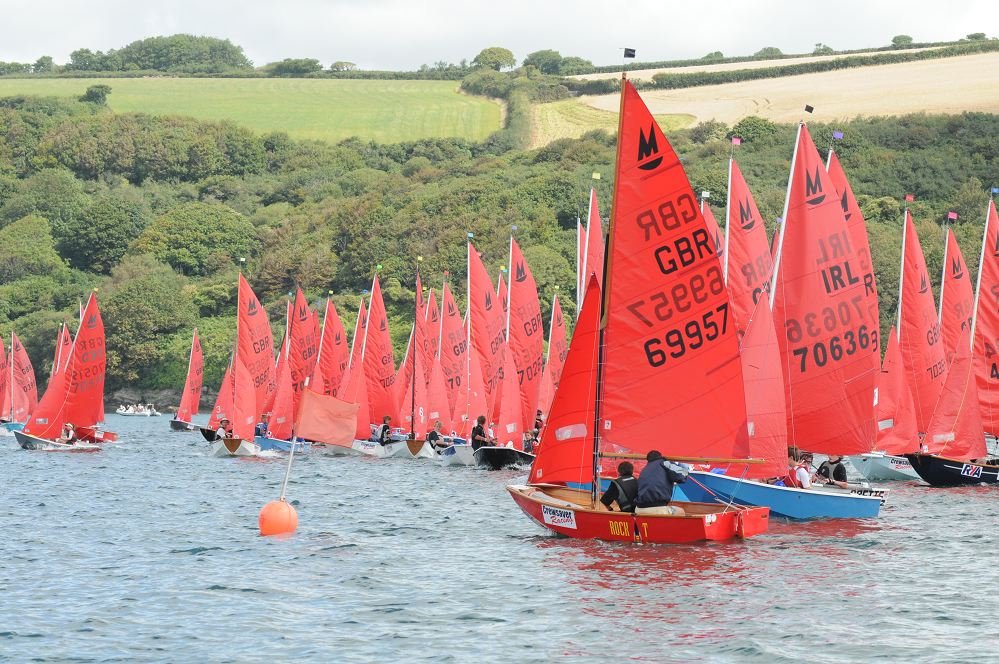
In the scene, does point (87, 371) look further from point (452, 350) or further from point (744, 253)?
point (744, 253)

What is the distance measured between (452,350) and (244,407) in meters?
9.29

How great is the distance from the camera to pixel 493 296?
54000 mm

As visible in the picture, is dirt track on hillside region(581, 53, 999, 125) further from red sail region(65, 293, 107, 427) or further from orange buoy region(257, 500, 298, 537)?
orange buoy region(257, 500, 298, 537)

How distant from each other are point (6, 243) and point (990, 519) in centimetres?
11444


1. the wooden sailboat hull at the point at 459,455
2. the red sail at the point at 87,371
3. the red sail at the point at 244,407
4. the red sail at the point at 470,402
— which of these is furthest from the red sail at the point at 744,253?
the red sail at the point at 87,371

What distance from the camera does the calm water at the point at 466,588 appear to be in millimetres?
17562

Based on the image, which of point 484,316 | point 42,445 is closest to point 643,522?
point 484,316

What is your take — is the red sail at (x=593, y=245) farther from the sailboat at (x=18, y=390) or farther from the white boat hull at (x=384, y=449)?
the sailboat at (x=18, y=390)

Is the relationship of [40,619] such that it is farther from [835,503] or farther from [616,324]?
[835,503]

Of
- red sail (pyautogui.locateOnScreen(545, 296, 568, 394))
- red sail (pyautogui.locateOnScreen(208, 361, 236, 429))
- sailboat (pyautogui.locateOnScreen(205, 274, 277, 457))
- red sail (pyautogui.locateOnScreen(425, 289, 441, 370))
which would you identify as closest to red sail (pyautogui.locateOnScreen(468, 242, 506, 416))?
red sail (pyautogui.locateOnScreen(545, 296, 568, 394))

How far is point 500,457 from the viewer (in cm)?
4478

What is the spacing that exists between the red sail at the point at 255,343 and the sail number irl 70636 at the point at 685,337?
32.1 meters

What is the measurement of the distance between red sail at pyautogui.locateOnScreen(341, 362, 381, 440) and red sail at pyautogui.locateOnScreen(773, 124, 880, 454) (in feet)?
93.0

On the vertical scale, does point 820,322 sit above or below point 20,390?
below
